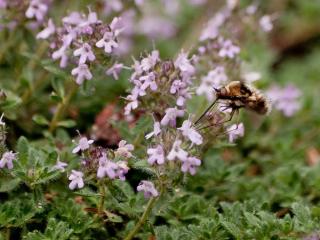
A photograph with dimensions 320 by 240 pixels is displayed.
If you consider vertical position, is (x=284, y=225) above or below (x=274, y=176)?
below

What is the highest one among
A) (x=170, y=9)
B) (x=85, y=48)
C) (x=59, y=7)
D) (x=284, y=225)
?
(x=170, y=9)

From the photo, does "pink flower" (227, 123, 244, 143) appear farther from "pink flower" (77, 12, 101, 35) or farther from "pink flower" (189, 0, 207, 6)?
"pink flower" (189, 0, 207, 6)

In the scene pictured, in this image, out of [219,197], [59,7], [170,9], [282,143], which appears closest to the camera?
[219,197]

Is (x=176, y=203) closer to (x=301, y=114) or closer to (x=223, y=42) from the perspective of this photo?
(x=223, y=42)

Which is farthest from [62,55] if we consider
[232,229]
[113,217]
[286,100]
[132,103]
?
[286,100]

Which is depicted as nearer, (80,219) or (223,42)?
(80,219)

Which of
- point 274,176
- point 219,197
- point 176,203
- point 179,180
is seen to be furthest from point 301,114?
point 179,180

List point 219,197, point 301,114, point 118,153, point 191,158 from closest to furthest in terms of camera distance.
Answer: point 191,158 → point 118,153 → point 219,197 → point 301,114
